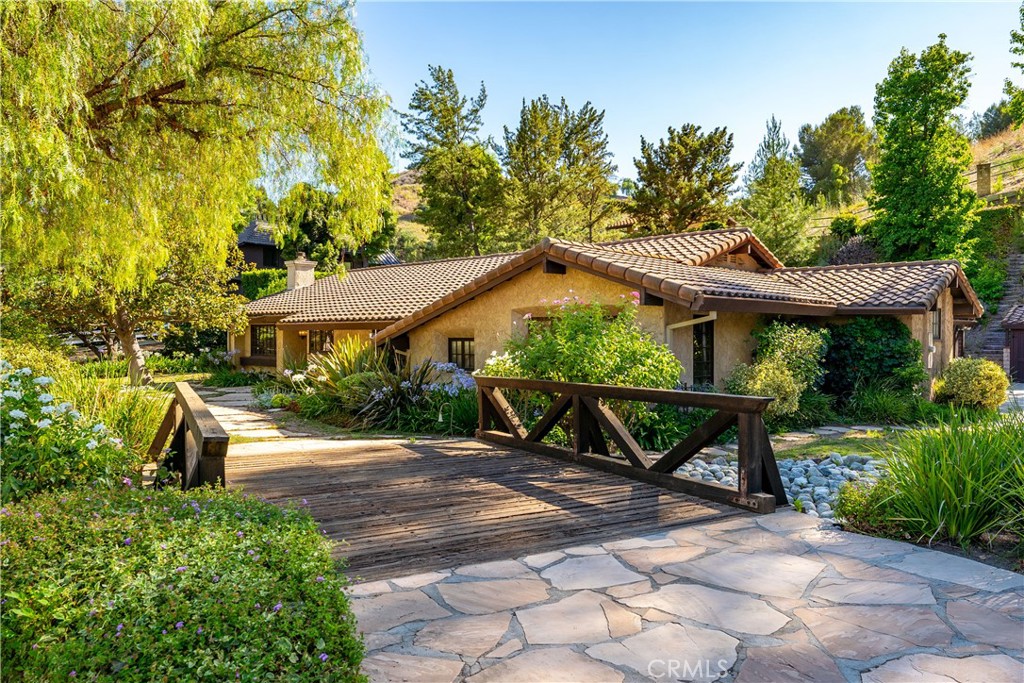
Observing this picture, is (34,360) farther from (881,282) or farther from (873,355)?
(881,282)

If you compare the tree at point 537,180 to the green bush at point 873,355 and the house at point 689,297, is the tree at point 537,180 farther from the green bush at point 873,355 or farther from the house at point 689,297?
the green bush at point 873,355

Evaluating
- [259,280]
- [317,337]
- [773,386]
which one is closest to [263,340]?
[317,337]

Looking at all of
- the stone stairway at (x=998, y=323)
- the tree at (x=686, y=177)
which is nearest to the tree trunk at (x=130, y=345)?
the tree at (x=686, y=177)

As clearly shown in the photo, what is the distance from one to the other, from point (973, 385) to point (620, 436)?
1101cm

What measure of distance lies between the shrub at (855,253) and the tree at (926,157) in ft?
4.50

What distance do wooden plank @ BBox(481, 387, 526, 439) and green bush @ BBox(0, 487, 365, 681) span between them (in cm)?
566

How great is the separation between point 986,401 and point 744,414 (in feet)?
38.8

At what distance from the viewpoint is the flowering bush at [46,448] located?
439 cm

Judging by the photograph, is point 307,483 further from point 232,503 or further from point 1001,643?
point 1001,643

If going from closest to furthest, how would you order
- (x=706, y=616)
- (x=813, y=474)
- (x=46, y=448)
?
(x=706, y=616), (x=46, y=448), (x=813, y=474)

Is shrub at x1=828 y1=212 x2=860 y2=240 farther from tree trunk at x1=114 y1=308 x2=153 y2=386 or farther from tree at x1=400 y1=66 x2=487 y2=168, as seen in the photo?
tree trunk at x1=114 y1=308 x2=153 y2=386

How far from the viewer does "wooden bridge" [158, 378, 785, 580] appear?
472 cm

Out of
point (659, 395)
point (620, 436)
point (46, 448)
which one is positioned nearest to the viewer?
point (46, 448)

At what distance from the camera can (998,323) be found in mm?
26000
